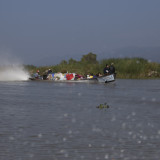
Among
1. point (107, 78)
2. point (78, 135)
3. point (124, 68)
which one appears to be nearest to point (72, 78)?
point (107, 78)

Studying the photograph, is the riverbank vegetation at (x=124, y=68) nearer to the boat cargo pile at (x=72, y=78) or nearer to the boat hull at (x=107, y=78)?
the boat cargo pile at (x=72, y=78)

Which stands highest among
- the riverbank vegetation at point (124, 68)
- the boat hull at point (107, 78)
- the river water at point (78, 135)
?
the riverbank vegetation at point (124, 68)

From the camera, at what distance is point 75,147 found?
10805 millimetres

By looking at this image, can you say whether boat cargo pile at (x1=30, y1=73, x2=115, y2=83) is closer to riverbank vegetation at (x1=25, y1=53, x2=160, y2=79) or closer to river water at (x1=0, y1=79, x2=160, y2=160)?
riverbank vegetation at (x1=25, y1=53, x2=160, y2=79)

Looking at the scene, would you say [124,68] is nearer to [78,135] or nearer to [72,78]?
[72,78]

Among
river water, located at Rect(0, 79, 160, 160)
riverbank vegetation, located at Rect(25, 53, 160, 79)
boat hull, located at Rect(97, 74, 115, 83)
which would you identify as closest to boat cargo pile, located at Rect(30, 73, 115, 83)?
boat hull, located at Rect(97, 74, 115, 83)

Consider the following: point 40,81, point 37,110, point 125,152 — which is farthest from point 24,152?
point 40,81

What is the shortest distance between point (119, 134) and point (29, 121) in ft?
11.6

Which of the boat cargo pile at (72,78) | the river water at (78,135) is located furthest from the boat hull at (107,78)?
the river water at (78,135)


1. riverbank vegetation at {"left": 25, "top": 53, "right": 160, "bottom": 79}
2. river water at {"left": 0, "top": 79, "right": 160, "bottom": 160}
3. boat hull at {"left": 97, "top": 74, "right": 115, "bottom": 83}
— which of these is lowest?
river water at {"left": 0, "top": 79, "right": 160, "bottom": 160}

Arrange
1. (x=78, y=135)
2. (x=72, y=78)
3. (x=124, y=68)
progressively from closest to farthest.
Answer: (x=78, y=135) → (x=72, y=78) → (x=124, y=68)

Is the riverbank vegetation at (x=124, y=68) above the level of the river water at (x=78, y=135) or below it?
above

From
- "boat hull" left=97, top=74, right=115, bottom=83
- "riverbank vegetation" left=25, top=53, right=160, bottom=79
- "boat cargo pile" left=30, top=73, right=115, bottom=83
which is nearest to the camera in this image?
"boat hull" left=97, top=74, right=115, bottom=83

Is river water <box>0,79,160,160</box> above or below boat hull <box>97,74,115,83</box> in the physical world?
below
